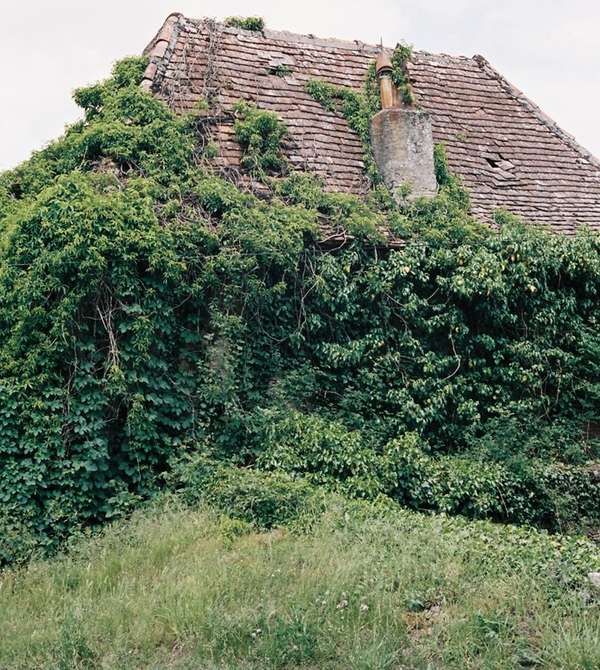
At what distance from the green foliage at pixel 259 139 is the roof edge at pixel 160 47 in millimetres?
1470

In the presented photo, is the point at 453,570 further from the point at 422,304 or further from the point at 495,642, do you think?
the point at 422,304

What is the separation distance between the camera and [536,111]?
17312mm

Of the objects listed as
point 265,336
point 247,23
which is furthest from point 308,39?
point 265,336

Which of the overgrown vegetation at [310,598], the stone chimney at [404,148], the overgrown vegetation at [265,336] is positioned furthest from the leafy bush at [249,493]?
the stone chimney at [404,148]

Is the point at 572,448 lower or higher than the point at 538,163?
lower

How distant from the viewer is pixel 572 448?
1212 cm

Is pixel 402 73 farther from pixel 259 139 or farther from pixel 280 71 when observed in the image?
pixel 259 139

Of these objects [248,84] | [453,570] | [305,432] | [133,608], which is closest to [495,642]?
[453,570]

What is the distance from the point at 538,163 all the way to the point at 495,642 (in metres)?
12.0

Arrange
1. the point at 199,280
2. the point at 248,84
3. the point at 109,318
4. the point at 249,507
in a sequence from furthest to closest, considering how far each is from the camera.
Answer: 1. the point at 248,84
2. the point at 199,280
3. the point at 109,318
4. the point at 249,507

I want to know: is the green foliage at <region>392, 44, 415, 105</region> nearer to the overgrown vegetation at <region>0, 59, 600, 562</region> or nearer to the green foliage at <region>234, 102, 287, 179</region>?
the overgrown vegetation at <region>0, 59, 600, 562</region>

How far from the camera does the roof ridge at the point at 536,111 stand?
16.8m

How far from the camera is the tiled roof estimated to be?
13938mm

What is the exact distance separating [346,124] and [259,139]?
7.62 ft
